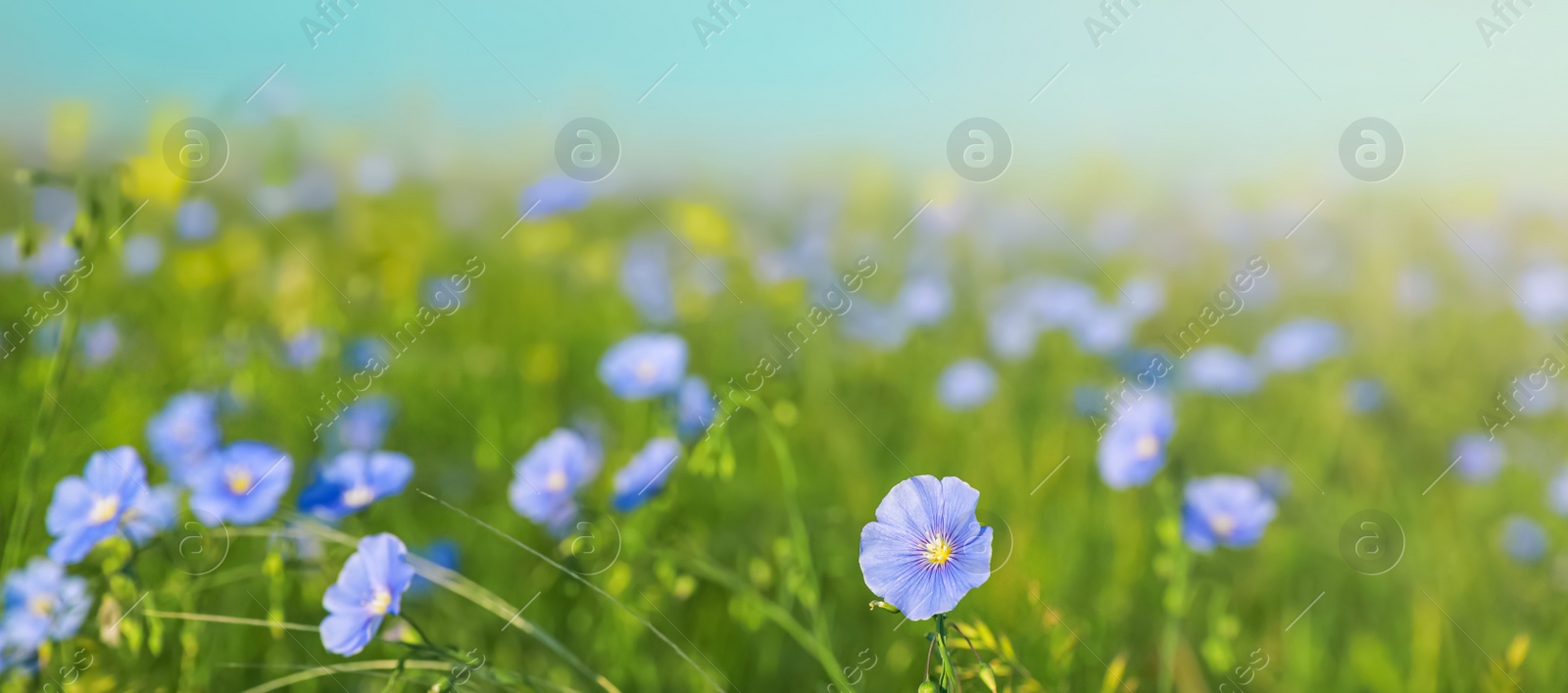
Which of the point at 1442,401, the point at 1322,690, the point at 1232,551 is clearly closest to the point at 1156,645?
the point at 1322,690

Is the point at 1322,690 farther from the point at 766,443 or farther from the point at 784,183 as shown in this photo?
the point at 784,183

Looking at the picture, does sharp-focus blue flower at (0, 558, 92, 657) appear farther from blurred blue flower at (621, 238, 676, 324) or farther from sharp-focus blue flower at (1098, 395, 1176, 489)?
blurred blue flower at (621, 238, 676, 324)

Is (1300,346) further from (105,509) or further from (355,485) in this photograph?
(105,509)

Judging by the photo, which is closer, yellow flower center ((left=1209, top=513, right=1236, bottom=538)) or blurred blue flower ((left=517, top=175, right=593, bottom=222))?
yellow flower center ((left=1209, top=513, right=1236, bottom=538))

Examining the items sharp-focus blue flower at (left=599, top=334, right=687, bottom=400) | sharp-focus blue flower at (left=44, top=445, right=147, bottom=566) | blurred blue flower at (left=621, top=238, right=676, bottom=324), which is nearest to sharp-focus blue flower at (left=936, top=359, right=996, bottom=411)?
blurred blue flower at (left=621, top=238, right=676, bottom=324)

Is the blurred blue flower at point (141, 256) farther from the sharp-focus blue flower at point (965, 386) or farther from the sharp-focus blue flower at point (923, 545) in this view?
the sharp-focus blue flower at point (923, 545)

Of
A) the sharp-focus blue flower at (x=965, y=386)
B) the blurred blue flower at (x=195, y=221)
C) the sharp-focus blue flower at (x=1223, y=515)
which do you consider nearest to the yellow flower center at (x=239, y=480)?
the sharp-focus blue flower at (x=1223, y=515)
